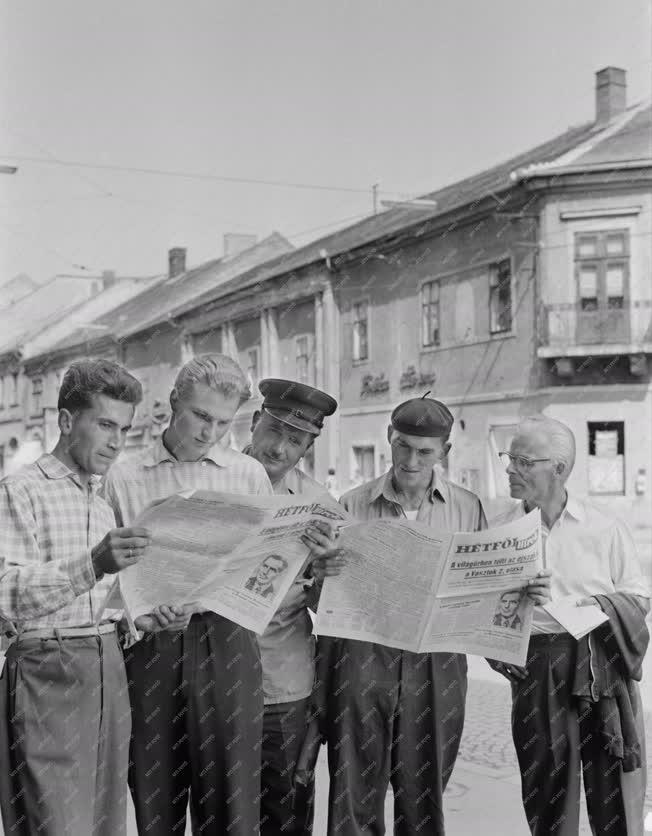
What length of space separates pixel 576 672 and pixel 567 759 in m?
0.32

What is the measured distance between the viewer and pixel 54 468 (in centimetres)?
303

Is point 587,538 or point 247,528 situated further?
point 587,538

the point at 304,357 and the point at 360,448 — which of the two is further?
the point at 304,357

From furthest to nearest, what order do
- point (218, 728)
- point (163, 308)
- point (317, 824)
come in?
point (163, 308) → point (317, 824) → point (218, 728)

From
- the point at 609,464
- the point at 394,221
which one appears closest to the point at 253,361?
the point at 394,221

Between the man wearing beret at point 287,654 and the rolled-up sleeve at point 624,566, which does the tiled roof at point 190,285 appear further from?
the rolled-up sleeve at point 624,566

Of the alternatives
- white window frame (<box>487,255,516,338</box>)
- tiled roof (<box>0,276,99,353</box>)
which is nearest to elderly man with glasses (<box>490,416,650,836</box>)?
white window frame (<box>487,255,516,338</box>)

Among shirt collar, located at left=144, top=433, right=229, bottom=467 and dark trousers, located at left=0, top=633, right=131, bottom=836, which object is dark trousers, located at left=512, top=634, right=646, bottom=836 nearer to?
shirt collar, located at left=144, top=433, right=229, bottom=467

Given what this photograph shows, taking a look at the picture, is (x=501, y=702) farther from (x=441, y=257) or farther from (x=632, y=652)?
(x=441, y=257)

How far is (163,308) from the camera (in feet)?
136

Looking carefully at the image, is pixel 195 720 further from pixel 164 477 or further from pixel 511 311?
pixel 511 311

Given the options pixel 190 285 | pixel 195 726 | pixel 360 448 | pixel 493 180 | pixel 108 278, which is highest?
pixel 108 278

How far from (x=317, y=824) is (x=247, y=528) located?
2.45m

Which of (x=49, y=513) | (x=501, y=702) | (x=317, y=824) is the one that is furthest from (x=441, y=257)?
(x=49, y=513)
